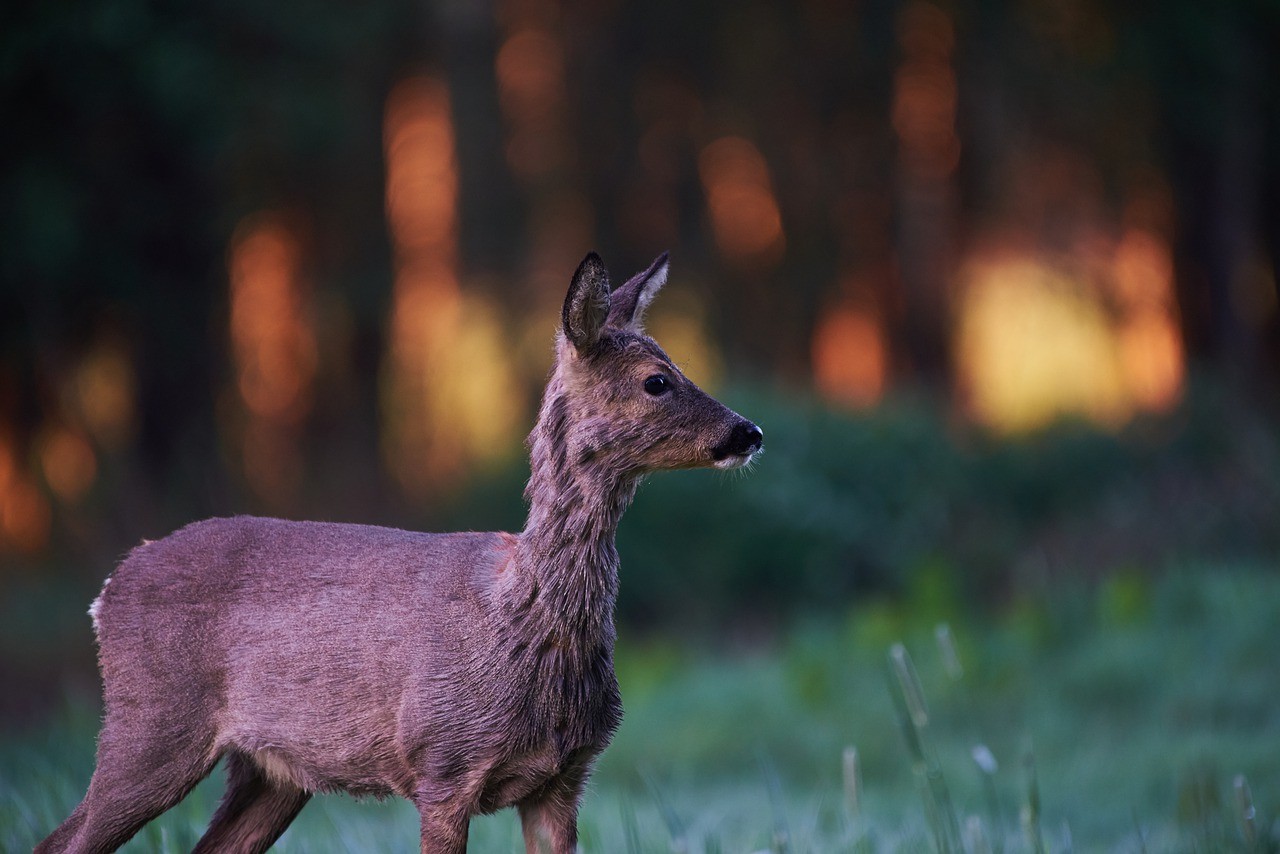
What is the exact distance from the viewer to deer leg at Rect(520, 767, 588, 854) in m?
4.04

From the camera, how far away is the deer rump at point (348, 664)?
3.91m

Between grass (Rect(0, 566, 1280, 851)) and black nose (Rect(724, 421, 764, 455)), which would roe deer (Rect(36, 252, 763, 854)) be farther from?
grass (Rect(0, 566, 1280, 851))

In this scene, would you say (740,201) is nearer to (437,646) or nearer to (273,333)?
(273,333)

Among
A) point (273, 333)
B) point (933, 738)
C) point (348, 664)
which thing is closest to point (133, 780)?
point (348, 664)

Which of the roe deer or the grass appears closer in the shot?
the roe deer

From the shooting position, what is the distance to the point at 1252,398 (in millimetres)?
15961

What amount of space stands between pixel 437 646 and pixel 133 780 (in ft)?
3.17

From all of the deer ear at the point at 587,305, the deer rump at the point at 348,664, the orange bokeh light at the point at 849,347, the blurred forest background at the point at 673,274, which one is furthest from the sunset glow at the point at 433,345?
the deer ear at the point at 587,305

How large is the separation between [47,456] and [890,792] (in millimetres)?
10169

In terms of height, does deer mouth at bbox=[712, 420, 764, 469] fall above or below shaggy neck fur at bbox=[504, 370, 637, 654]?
above

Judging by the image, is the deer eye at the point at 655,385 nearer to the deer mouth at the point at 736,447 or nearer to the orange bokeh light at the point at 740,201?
the deer mouth at the point at 736,447

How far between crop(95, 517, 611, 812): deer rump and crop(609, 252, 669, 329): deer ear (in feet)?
2.43

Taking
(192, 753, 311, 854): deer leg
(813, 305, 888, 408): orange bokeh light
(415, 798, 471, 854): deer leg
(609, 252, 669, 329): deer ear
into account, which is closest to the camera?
(415, 798, 471, 854): deer leg

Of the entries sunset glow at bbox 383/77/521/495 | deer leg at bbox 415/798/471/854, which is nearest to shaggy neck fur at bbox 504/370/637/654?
deer leg at bbox 415/798/471/854
